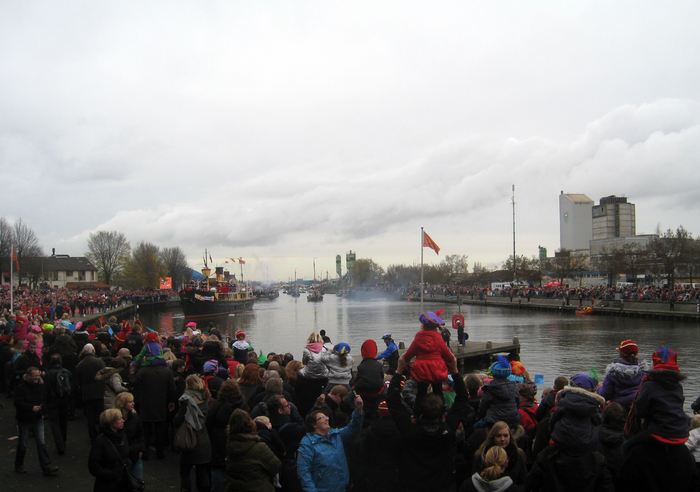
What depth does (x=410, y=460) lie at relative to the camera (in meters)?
4.29

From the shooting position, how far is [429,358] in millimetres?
4836

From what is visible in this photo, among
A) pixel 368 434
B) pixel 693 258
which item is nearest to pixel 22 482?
pixel 368 434

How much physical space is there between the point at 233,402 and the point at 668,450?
14.2 ft

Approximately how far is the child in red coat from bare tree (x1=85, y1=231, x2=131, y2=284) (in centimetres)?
10251

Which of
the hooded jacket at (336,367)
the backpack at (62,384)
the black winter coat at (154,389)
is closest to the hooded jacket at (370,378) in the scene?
the hooded jacket at (336,367)

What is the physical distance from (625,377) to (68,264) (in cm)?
12545

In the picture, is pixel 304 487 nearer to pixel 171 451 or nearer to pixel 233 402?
pixel 233 402

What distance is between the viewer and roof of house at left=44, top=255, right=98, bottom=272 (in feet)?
347

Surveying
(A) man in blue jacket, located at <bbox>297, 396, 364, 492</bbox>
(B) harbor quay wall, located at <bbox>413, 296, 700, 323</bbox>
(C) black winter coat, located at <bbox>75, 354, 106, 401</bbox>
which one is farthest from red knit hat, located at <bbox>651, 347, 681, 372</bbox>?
(B) harbor quay wall, located at <bbox>413, 296, 700, 323</bbox>

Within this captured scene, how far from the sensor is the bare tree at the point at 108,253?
9531 cm

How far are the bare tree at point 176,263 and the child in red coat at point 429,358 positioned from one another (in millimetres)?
115275

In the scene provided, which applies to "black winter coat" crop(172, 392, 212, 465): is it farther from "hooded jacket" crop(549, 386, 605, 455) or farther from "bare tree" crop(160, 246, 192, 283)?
"bare tree" crop(160, 246, 192, 283)

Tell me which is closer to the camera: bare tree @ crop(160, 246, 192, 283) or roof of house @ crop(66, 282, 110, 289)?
roof of house @ crop(66, 282, 110, 289)

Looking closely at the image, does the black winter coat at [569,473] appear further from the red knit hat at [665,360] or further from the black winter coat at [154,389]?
the black winter coat at [154,389]
